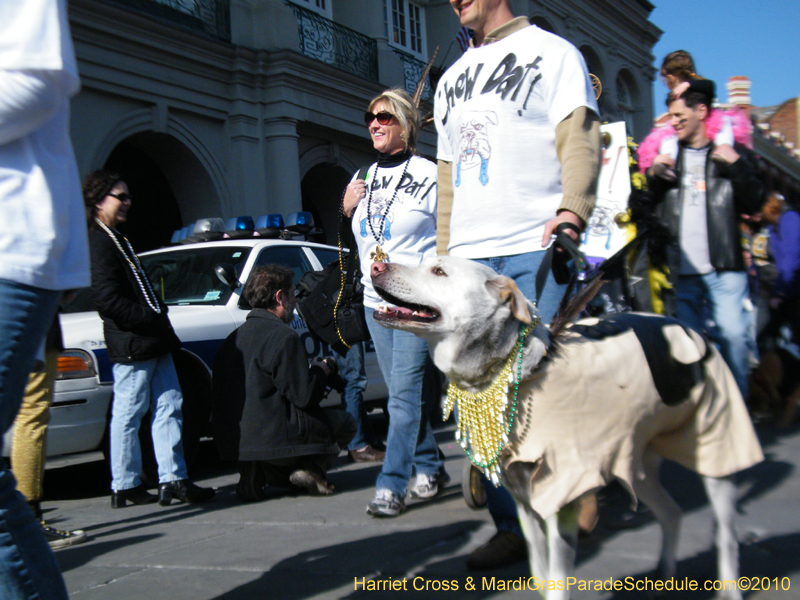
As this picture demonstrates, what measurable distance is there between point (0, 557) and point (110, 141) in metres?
10.5

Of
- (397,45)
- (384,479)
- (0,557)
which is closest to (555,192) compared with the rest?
(384,479)

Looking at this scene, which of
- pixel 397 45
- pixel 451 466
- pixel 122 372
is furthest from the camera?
pixel 397 45

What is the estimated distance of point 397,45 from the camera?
18578mm

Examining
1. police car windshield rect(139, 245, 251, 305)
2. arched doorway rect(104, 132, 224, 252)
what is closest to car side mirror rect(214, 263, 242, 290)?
police car windshield rect(139, 245, 251, 305)

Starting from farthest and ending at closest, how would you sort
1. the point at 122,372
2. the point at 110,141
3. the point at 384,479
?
the point at 110,141, the point at 122,372, the point at 384,479

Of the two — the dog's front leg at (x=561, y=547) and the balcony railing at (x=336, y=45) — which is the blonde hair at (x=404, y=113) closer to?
the dog's front leg at (x=561, y=547)

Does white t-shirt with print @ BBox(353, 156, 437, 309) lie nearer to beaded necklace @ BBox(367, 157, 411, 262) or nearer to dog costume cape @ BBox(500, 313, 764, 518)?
beaded necklace @ BBox(367, 157, 411, 262)

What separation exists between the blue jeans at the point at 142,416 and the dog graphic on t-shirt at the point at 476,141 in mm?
2702

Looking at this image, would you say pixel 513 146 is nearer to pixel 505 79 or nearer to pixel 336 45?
pixel 505 79

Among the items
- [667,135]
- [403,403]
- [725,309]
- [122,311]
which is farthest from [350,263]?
[725,309]

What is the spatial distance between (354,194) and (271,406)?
1467 millimetres

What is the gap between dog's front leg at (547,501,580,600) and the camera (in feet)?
7.69

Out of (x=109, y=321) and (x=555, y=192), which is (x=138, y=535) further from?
(x=555, y=192)

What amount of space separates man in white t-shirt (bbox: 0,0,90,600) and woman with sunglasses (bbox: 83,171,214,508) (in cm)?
268
